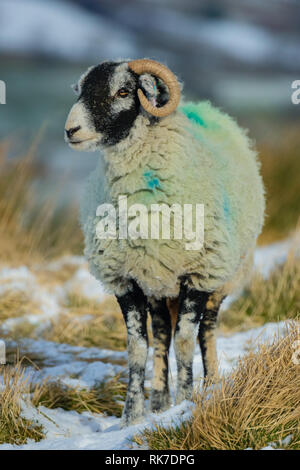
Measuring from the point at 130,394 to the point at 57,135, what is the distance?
21.9 metres

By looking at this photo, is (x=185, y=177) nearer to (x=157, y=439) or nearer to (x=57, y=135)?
(x=157, y=439)

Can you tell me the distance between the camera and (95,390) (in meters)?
A: 4.54

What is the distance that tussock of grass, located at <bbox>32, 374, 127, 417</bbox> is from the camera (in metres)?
4.24

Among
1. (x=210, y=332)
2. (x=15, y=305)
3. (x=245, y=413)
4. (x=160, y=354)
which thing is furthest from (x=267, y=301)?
(x=245, y=413)

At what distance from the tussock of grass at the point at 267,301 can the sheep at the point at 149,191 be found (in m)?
1.99

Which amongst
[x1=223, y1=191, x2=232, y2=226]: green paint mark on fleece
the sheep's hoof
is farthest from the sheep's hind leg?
[x1=223, y1=191, x2=232, y2=226]: green paint mark on fleece

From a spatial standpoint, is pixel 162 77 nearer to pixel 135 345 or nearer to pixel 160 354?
pixel 135 345

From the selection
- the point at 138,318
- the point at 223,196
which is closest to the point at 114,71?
the point at 223,196

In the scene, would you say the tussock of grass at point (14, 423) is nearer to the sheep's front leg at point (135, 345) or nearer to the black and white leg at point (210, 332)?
the sheep's front leg at point (135, 345)

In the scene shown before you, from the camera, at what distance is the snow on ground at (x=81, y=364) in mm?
3525

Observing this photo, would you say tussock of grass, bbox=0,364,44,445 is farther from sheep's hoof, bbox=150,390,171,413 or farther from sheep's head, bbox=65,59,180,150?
sheep's head, bbox=65,59,180,150

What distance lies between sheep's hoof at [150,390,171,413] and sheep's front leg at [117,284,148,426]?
0.79 feet

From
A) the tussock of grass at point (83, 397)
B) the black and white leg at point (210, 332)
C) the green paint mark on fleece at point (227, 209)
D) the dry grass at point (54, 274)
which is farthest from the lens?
the dry grass at point (54, 274)

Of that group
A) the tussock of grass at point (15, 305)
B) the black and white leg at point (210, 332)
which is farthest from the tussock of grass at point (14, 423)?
the tussock of grass at point (15, 305)
